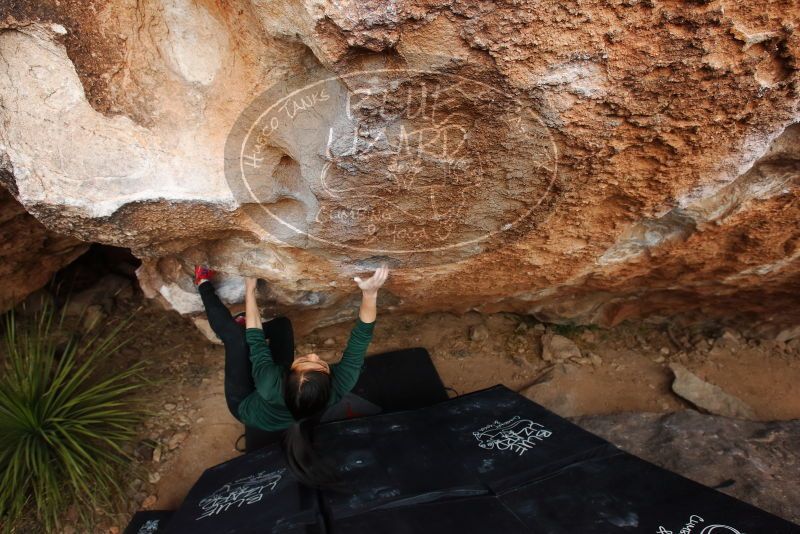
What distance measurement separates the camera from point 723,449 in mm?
2482

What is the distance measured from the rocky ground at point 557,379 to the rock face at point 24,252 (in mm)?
403

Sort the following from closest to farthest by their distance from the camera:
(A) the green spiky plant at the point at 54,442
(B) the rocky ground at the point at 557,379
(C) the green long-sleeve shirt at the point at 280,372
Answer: (C) the green long-sleeve shirt at the point at 280,372 → (A) the green spiky plant at the point at 54,442 → (B) the rocky ground at the point at 557,379

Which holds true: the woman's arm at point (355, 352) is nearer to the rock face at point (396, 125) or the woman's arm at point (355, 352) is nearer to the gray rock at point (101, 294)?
the rock face at point (396, 125)

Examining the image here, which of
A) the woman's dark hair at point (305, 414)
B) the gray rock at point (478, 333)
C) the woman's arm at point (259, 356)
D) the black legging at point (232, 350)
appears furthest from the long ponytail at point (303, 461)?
the gray rock at point (478, 333)

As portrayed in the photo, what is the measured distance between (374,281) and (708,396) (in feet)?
6.90

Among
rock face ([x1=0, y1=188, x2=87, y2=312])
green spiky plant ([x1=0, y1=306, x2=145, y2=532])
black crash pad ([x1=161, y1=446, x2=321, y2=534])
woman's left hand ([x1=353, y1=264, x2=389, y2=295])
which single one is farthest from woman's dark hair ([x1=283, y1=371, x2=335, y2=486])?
rock face ([x1=0, y1=188, x2=87, y2=312])

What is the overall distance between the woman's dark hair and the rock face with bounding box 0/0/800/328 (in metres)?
0.51

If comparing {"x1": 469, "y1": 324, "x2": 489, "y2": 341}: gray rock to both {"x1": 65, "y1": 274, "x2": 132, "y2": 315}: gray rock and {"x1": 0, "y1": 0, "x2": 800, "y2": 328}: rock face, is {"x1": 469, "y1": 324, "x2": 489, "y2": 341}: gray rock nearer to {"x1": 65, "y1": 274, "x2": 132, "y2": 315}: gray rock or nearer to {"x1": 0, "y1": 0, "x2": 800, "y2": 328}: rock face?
{"x1": 0, "y1": 0, "x2": 800, "y2": 328}: rock face

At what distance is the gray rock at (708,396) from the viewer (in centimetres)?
289

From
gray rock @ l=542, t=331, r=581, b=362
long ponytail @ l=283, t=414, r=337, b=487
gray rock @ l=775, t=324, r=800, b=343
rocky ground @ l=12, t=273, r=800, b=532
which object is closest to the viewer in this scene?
long ponytail @ l=283, t=414, r=337, b=487

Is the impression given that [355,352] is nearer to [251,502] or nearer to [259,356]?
[259,356]

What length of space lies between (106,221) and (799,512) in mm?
2868

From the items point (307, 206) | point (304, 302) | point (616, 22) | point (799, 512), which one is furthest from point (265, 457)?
point (799, 512)

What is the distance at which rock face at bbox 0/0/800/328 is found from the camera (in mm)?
1314
